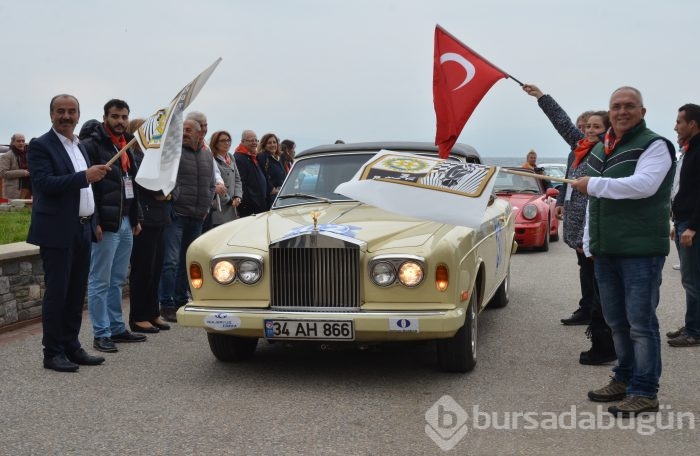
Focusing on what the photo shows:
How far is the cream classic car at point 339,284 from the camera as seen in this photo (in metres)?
5.86

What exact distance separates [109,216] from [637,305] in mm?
4287

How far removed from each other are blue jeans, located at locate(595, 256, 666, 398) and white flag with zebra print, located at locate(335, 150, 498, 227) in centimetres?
90

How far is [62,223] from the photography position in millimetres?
6410

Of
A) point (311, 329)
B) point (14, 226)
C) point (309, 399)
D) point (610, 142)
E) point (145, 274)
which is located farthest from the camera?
point (14, 226)

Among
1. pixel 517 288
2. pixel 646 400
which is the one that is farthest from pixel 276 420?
pixel 517 288

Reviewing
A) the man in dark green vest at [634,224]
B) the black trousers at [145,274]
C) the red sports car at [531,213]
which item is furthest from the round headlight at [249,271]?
the red sports car at [531,213]

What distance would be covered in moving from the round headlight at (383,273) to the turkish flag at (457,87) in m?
1.12

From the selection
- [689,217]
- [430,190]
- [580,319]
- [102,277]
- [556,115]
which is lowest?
[580,319]

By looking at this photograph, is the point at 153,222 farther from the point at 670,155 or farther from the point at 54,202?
the point at 670,155

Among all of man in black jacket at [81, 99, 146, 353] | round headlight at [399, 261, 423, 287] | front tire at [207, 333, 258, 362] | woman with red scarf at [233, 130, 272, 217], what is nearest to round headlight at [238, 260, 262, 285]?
front tire at [207, 333, 258, 362]

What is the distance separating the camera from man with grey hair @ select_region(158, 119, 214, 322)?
28.3ft

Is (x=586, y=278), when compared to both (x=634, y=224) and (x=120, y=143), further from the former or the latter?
(x=120, y=143)

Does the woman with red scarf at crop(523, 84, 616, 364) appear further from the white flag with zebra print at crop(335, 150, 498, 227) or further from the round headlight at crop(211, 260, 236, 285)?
the round headlight at crop(211, 260, 236, 285)

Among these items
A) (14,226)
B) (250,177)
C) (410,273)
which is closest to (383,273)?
(410,273)
